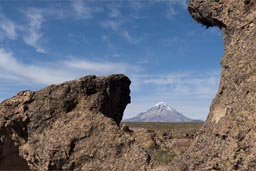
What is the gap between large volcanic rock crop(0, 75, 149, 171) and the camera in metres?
12.6

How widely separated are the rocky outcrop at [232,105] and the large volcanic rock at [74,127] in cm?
259

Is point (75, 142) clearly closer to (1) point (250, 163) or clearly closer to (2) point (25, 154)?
(2) point (25, 154)

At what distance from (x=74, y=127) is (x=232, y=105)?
19.4 feet

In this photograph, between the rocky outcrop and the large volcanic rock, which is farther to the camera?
the large volcanic rock

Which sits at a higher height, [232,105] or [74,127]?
[232,105]

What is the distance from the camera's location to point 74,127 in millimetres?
13523

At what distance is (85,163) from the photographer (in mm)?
12859

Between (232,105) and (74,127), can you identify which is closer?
(232,105)

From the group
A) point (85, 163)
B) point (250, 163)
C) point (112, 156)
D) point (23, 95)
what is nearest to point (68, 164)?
point (85, 163)

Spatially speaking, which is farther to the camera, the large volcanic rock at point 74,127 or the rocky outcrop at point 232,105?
the large volcanic rock at point 74,127

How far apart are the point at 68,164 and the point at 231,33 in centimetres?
668

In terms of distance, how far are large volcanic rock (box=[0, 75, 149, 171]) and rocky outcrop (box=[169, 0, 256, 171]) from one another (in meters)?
2.59

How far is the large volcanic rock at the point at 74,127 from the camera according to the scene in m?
12.6

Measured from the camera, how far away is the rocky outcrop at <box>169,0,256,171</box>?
9203 millimetres
